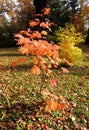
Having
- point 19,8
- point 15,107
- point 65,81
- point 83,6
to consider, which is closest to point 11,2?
point 19,8

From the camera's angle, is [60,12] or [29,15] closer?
[60,12]

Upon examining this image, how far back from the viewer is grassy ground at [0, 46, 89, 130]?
227 inches

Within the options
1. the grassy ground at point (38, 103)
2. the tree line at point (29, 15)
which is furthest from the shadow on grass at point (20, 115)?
the tree line at point (29, 15)

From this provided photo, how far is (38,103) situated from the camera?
632cm

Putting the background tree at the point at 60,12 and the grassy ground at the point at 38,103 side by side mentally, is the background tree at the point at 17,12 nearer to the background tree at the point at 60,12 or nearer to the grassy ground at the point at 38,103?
the background tree at the point at 60,12

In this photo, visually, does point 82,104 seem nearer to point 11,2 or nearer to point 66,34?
point 66,34

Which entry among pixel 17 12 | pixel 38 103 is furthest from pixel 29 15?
pixel 38 103

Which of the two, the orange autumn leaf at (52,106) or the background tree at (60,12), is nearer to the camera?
the orange autumn leaf at (52,106)

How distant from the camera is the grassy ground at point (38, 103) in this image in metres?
5.77

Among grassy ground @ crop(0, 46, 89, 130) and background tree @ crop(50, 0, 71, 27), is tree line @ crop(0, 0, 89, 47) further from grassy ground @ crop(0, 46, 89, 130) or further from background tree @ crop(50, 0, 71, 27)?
grassy ground @ crop(0, 46, 89, 130)

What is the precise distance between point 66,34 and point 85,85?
11.0ft

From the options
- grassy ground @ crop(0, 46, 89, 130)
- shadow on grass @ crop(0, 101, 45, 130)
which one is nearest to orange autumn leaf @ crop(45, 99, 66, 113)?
grassy ground @ crop(0, 46, 89, 130)

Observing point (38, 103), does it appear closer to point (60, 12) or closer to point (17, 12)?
point (60, 12)

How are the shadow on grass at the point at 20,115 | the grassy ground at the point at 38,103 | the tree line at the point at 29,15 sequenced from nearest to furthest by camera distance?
the shadow on grass at the point at 20,115 → the grassy ground at the point at 38,103 → the tree line at the point at 29,15
